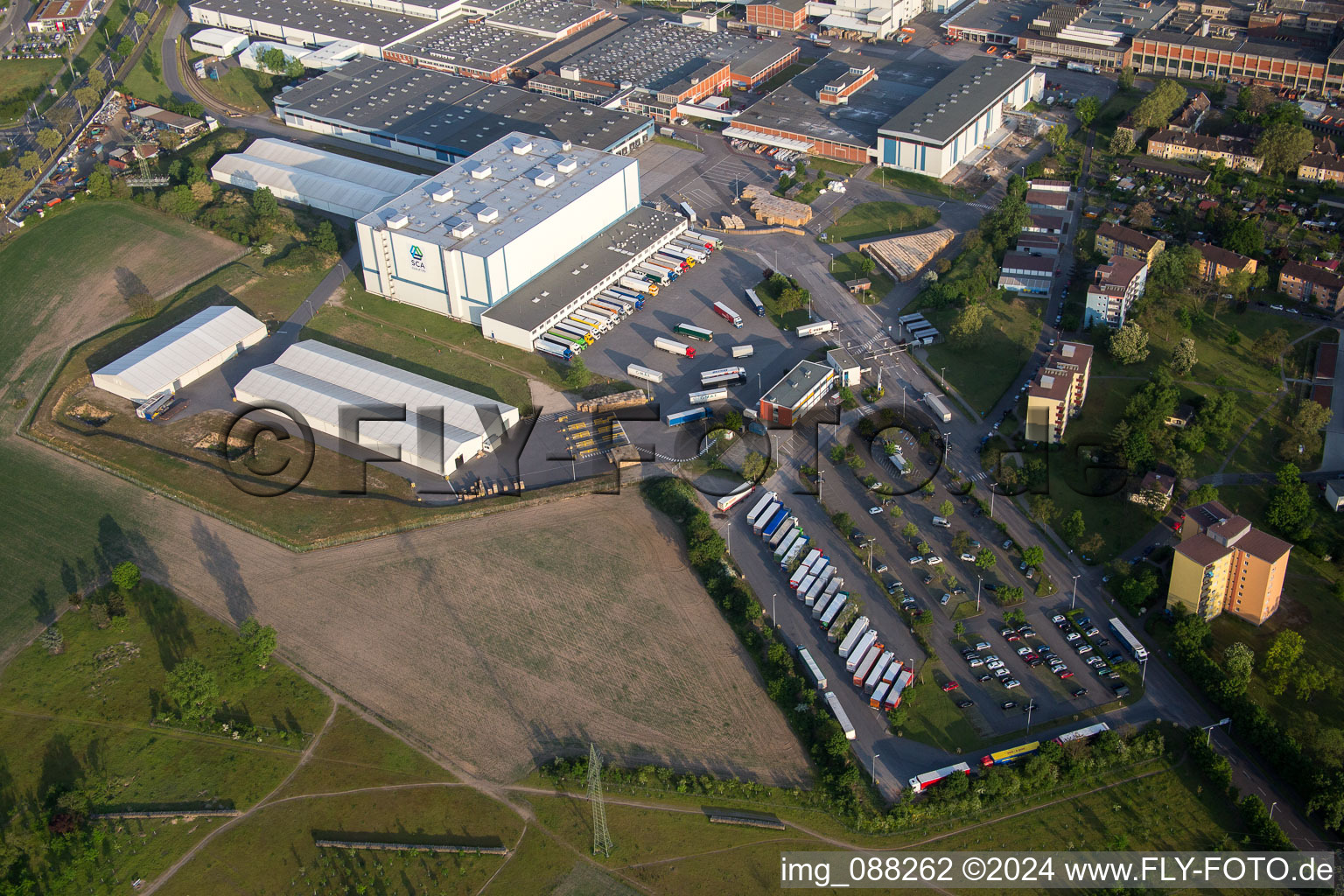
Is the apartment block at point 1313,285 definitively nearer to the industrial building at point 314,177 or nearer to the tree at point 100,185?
the industrial building at point 314,177

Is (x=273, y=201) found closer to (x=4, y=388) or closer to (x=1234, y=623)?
(x=4, y=388)

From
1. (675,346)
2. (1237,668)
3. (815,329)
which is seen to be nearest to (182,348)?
(675,346)

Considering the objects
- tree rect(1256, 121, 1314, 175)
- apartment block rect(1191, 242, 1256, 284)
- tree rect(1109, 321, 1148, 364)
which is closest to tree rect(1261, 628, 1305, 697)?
tree rect(1109, 321, 1148, 364)

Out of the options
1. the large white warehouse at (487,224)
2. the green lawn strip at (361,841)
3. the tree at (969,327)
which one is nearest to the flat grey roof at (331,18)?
the large white warehouse at (487,224)

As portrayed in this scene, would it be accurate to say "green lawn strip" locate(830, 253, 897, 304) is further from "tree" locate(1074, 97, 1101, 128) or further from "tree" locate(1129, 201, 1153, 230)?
"tree" locate(1074, 97, 1101, 128)

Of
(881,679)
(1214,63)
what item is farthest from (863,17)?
(881,679)

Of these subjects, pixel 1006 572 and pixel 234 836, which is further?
pixel 1006 572

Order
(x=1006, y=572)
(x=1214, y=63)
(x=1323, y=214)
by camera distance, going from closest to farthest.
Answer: (x=1006, y=572), (x=1323, y=214), (x=1214, y=63)
